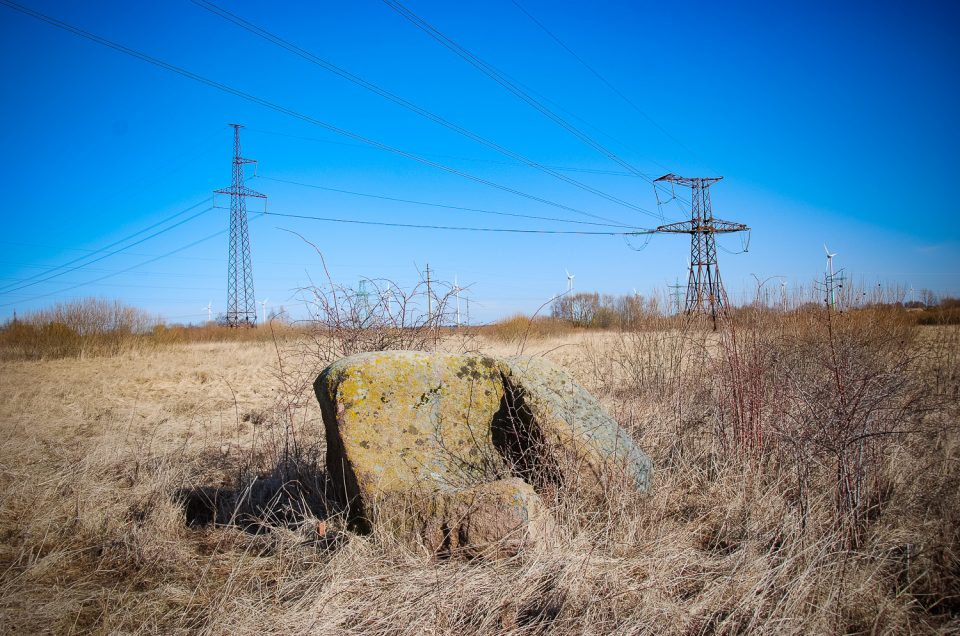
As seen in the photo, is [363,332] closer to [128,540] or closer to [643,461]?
[128,540]

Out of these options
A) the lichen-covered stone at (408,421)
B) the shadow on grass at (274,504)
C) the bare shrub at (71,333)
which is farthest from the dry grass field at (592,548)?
the bare shrub at (71,333)

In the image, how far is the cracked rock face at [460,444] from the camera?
2551mm

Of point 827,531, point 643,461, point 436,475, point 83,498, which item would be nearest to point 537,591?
point 436,475

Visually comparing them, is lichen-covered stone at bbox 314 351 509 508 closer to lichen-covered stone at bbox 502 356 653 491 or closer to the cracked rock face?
the cracked rock face

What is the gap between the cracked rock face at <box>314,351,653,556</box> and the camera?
8.37 ft

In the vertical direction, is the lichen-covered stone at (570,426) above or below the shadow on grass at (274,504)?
above

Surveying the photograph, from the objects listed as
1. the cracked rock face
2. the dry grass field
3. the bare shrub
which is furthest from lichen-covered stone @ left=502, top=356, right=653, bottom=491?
the bare shrub

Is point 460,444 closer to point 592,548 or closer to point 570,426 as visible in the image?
point 570,426

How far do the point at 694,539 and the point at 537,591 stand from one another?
1123 mm

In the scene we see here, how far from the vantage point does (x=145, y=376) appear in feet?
36.4

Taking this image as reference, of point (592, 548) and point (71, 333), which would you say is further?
point (71, 333)

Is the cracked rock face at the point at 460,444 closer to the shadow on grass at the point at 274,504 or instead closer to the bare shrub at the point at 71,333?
the shadow on grass at the point at 274,504

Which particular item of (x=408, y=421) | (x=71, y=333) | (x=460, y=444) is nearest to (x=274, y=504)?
(x=408, y=421)

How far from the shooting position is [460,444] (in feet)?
10.3
